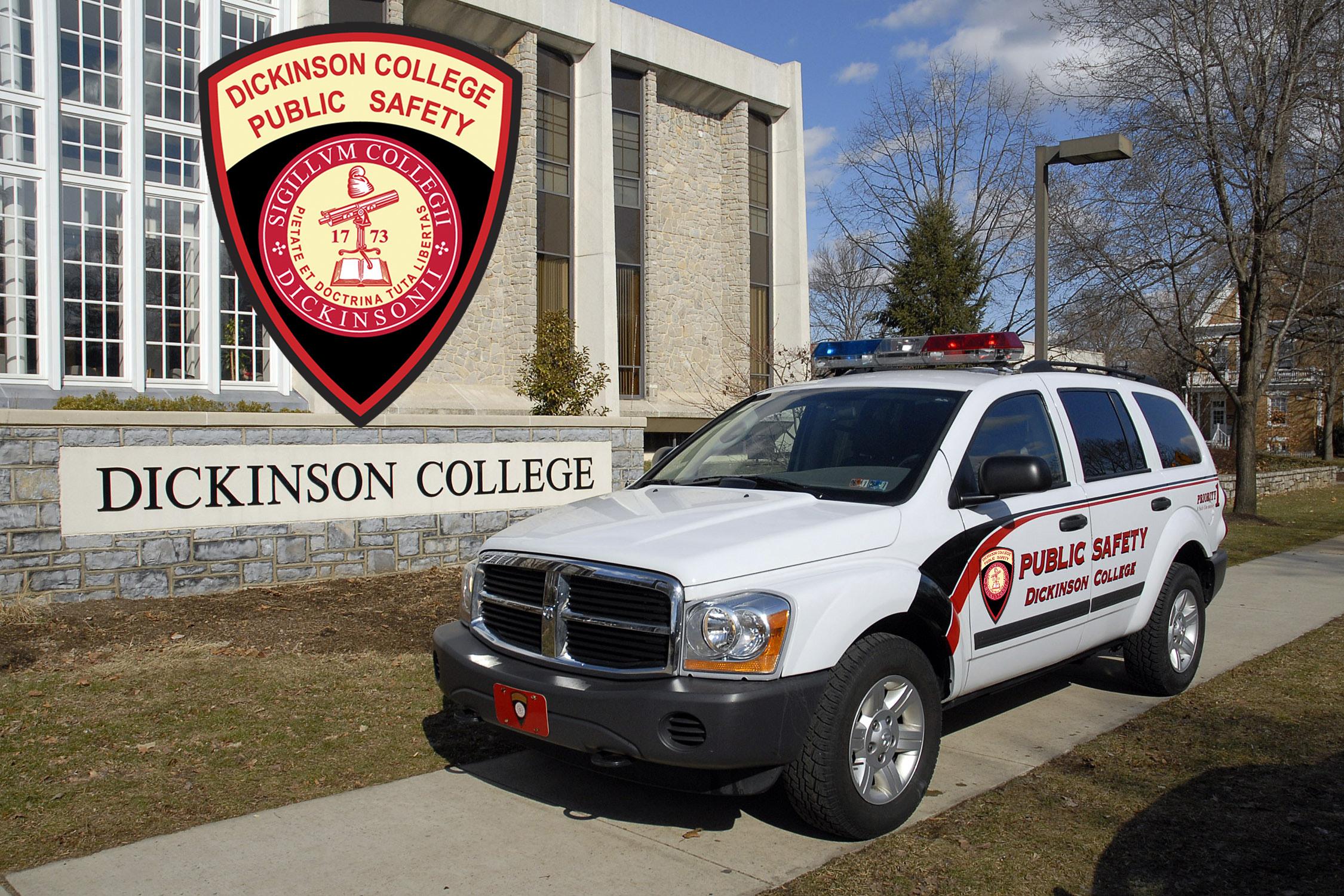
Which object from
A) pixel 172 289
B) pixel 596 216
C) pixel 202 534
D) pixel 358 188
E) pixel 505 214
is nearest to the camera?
pixel 202 534

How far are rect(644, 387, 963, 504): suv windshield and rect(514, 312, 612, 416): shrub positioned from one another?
31.9 ft

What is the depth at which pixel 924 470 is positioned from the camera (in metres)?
4.77

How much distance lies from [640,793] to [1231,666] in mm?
4572

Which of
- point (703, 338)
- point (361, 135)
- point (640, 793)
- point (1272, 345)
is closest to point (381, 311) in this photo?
point (361, 135)

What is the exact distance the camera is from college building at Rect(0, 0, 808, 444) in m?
12.5

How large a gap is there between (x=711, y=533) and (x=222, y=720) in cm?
320

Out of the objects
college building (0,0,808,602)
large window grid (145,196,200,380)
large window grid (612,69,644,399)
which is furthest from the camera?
large window grid (612,69,644,399)

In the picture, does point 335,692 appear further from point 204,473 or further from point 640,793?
point 204,473

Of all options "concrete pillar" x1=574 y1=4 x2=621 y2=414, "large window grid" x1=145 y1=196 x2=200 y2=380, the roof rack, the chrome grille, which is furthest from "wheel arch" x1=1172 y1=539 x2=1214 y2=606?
"concrete pillar" x1=574 y1=4 x2=621 y2=414

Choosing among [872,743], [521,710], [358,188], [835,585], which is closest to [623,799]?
[521,710]

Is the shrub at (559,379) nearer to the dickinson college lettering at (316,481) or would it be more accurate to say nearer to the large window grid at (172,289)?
the dickinson college lettering at (316,481)

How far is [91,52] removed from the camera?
42.4ft

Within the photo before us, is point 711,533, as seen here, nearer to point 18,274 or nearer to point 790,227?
point 18,274

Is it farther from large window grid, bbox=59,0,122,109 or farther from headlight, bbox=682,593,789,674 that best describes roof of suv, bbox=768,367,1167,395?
large window grid, bbox=59,0,122,109
